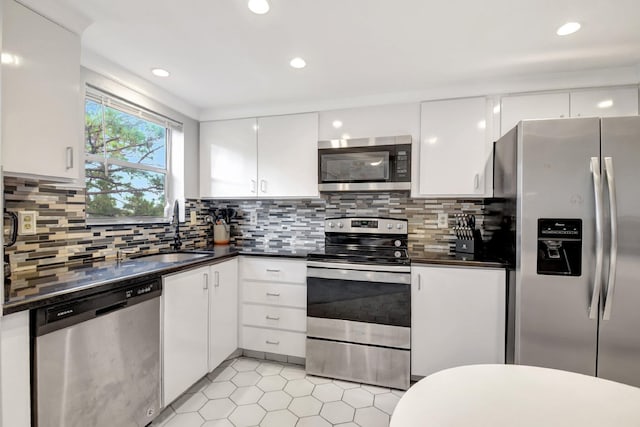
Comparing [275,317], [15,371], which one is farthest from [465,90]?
[15,371]

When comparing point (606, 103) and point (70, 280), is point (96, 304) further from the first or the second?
point (606, 103)

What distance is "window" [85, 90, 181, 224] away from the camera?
2.00 m

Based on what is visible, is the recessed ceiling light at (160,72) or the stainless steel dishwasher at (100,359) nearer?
the stainless steel dishwasher at (100,359)

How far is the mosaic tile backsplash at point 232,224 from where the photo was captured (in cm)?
161

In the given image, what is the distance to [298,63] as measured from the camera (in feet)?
6.36

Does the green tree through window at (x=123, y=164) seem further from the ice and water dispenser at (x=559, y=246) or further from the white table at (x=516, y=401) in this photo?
the ice and water dispenser at (x=559, y=246)

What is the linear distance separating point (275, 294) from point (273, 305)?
95 millimetres

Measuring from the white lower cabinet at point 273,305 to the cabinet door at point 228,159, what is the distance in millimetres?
741

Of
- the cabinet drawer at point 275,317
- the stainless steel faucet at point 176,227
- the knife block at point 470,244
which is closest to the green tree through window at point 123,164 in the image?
the stainless steel faucet at point 176,227

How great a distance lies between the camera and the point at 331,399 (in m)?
2.00

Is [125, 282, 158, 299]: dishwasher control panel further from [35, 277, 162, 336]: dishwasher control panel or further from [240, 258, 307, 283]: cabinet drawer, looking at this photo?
[240, 258, 307, 283]: cabinet drawer

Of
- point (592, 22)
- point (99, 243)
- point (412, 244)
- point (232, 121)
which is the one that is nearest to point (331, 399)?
point (412, 244)

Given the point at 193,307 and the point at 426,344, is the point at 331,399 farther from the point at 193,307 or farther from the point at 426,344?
the point at 193,307

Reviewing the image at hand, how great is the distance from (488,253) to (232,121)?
2.54m
